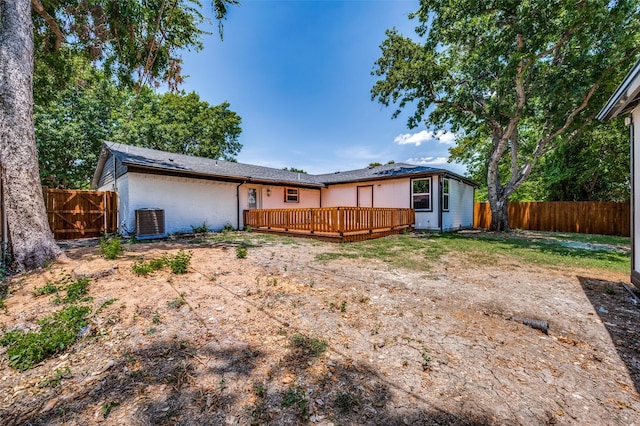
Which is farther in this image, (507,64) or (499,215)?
(499,215)

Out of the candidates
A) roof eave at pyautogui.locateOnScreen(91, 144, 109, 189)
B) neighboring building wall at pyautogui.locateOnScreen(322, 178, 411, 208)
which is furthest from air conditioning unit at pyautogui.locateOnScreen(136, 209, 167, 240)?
neighboring building wall at pyautogui.locateOnScreen(322, 178, 411, 208)

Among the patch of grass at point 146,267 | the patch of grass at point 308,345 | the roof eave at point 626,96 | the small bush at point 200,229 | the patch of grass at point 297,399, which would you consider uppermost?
the roof eave at point 626,96

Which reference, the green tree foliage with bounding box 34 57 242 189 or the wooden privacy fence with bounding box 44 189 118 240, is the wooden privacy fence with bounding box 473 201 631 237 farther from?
the green tree foliage with bounding box 34 57 242 189

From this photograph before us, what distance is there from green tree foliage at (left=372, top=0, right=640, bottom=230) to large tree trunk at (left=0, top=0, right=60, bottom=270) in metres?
11.2

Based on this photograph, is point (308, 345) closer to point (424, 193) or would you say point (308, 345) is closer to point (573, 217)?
point (424, 193)

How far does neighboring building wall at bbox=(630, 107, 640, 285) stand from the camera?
147 inches

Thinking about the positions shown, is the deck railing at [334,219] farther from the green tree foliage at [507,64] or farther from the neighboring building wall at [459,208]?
the green tree foliage at [507,64]

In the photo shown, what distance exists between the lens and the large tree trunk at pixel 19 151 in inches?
169

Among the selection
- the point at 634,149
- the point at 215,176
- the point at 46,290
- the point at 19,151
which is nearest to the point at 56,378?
the point at 46,290

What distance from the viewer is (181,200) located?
10484 mm

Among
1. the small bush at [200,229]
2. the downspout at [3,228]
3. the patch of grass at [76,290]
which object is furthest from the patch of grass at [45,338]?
the small bush at [200,229]

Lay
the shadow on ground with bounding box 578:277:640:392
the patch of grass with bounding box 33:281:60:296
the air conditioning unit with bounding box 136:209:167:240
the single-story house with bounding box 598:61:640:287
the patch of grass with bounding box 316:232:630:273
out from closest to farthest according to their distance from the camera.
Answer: the shadow on ground with bounding box 578:277:640:392 < the patch of grass with bounding box 33:281:60:296 < the single-story house with bounding box 598:61:640:287 < the patch of grass with bounding box 316:232:630:273 < the air conditioning unit with bounding box 136:209:167:240

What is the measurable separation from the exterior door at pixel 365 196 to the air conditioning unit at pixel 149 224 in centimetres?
941

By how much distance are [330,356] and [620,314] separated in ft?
11.9
